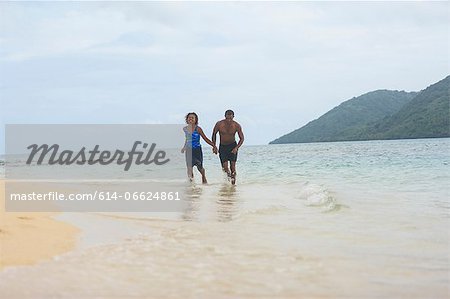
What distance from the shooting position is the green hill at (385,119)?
114250 millimetres

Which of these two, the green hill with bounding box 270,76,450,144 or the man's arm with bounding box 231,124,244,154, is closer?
the man's arm with bounding box 231,124,244,154

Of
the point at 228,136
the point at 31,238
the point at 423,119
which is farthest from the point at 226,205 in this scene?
the point at 423,119

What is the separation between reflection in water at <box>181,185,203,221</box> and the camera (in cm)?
744

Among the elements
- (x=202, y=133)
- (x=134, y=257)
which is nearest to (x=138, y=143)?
(x=202, y=133)

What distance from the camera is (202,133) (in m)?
13.6

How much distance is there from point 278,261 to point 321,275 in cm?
54

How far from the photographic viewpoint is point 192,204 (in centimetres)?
916

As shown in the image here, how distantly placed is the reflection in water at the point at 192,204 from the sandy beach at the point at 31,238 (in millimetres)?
1771

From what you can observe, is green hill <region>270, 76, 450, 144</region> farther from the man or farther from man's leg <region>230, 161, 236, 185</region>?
the man

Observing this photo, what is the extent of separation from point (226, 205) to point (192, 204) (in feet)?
2.17

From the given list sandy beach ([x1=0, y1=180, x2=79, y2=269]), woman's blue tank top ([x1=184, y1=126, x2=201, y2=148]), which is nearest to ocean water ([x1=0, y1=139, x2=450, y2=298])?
sandy beach ([x1=0, y1=180, x2=79, y2=269])

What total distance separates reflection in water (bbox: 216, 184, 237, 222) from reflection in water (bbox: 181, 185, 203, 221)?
0.37 meters

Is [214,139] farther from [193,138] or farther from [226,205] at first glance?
[226,205]

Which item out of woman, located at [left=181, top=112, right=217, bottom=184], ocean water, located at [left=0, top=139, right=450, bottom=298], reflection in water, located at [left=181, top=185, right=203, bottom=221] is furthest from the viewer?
woman, located at [left=181, top=112, right=217, bottom=184]
